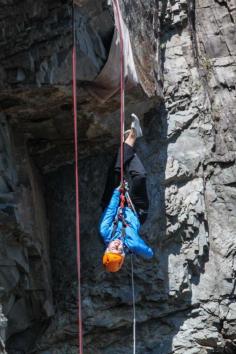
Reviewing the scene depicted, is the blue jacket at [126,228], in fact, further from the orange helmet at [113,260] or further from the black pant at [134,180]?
the orange helmet at [113,260]

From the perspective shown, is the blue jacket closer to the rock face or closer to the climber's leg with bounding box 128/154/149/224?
the climber's leg with bounding box 128/154/149/224

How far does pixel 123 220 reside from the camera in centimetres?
831

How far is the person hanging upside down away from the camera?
8.04 m

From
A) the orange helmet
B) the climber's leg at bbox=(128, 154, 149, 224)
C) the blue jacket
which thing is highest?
the climber's leg at bbox=(128, 154, 149, 224)

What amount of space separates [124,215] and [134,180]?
1.36ft

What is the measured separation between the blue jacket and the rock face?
39.7 inches

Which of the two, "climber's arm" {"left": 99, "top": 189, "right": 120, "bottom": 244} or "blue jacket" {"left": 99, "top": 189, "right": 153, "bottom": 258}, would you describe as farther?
"climber's arm" {"left": 99, "top": 189, "right": 120, "bottom": 244}

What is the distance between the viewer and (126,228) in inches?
327

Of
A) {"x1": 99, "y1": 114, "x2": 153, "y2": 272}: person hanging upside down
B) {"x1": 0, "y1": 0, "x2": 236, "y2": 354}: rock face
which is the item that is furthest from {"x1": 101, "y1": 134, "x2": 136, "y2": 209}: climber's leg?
{"x1": 0, "y1": 0, "x2": 236, "y2": 354}: rock face

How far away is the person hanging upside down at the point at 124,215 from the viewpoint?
804 centimetres

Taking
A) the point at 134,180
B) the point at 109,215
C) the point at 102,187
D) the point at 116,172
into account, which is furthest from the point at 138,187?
the point at 102,187

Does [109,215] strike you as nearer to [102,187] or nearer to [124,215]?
[124,215]

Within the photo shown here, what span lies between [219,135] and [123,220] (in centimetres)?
241

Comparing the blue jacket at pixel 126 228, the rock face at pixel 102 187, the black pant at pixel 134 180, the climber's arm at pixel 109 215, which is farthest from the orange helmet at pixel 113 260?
the rock face at pixel 102 187
